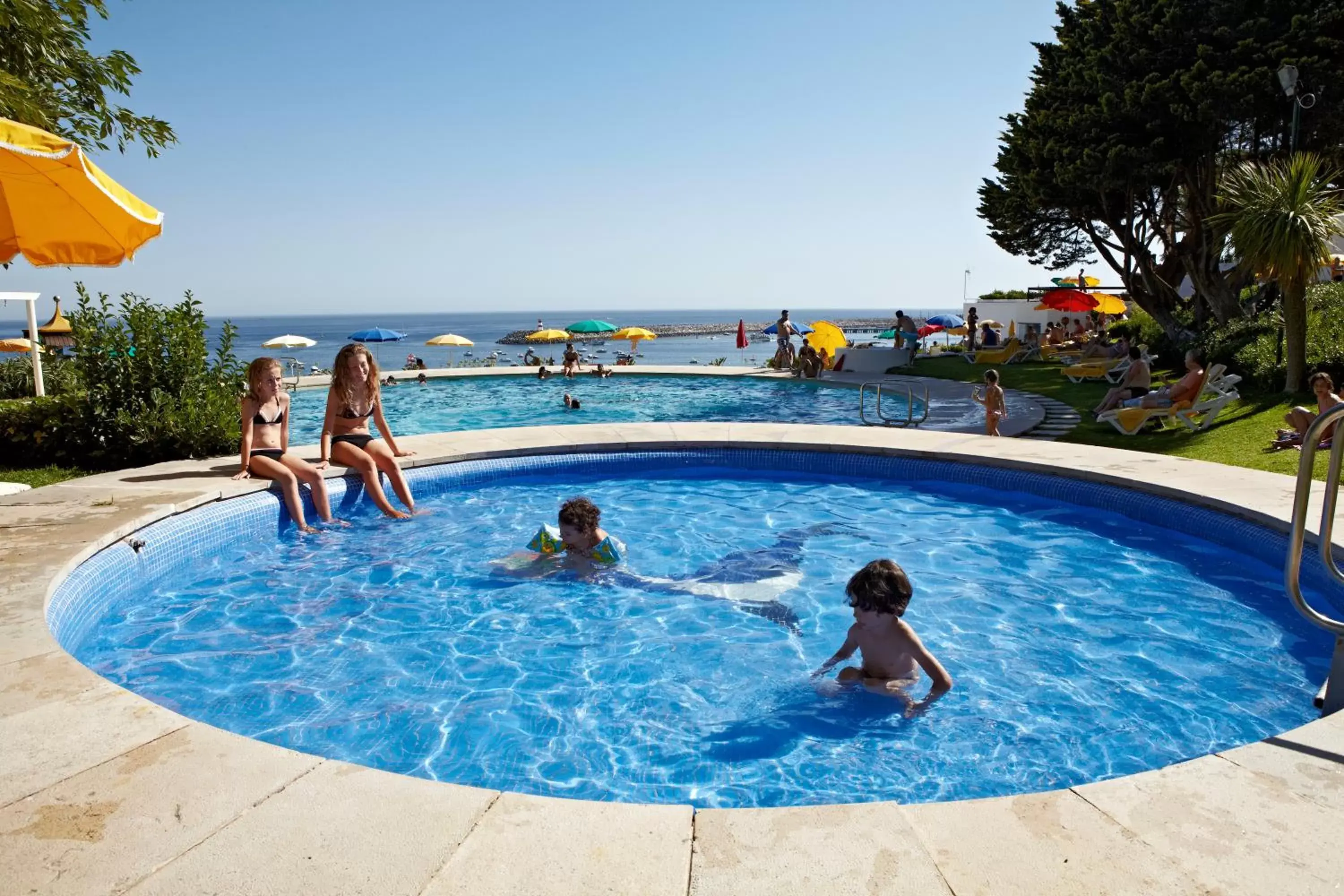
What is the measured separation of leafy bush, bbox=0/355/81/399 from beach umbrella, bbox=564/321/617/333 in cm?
1624

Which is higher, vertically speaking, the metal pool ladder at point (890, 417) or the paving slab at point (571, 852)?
the metal pool ladder at point (890, 417)

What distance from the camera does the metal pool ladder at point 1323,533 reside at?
3545mm

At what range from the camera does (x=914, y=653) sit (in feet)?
15.5

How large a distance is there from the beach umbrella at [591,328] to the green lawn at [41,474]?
20.0 metres

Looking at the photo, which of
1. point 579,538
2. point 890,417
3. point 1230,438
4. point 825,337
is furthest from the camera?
point 825,337

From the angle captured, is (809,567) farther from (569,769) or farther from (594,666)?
(569,769)

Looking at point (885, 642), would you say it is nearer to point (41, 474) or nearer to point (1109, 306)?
point (41, 474)

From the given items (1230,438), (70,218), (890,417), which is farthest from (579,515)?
(890,417)

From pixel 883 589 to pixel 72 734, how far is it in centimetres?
384

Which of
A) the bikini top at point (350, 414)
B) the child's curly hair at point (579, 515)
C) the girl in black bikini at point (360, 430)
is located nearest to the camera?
the child's curly hair at point (579, 515)

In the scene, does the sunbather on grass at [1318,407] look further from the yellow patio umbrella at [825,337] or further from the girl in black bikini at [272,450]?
the yellow patio umbrella at [825,337]

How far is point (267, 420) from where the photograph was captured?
339 inches

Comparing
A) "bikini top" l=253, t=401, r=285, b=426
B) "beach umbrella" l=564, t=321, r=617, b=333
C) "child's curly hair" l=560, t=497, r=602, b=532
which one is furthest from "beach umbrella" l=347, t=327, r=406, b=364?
"child's curly hair" l=560, t=497, r=602, b=532

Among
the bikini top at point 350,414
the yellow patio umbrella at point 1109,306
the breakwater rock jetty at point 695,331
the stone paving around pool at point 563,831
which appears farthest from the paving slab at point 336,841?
the breakwater rock jetty at point 695,331
